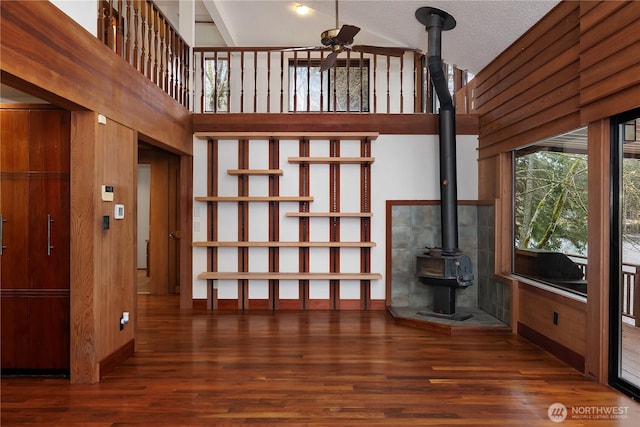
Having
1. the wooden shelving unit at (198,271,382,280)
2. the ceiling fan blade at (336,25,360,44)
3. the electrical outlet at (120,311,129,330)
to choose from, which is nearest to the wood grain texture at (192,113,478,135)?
the ceiling fan blade at (336,25,360,44)

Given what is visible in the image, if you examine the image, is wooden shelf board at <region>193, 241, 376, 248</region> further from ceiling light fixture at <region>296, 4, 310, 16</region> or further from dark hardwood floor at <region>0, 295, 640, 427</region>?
ceiling light fixture at <region>296, 4, 310, 16</region>

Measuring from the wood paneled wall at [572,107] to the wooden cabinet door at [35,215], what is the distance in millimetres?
4081

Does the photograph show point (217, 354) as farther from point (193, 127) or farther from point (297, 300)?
point (193, 127)

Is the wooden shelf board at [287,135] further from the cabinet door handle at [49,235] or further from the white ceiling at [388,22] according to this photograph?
the cabinet door handle at [49,235]

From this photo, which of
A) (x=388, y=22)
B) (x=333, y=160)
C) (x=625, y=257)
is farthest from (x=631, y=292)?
(x=388, y=22)

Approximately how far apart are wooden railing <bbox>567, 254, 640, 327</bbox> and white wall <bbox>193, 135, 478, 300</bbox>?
2636 mm

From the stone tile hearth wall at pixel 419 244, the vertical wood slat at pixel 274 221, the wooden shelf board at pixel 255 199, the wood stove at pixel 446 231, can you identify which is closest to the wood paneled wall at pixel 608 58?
the wood stove at pixel 446 231

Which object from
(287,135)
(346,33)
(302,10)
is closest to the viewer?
(346,33)

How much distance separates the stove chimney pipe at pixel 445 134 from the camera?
447cm

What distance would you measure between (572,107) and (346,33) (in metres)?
2.02

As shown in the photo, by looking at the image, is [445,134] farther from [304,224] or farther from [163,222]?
[163,222]

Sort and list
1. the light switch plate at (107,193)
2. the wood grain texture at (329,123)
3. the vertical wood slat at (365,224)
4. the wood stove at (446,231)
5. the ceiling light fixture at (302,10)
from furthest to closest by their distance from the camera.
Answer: the ceiling light fixture at (302,10) → the vertical wood slat at (365,224) → the wood grain texture at (329,123) → the wood stove at (446,231) → the light switch plate at (107,193)

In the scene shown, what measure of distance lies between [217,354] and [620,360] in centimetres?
331

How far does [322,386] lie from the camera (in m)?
3.08
